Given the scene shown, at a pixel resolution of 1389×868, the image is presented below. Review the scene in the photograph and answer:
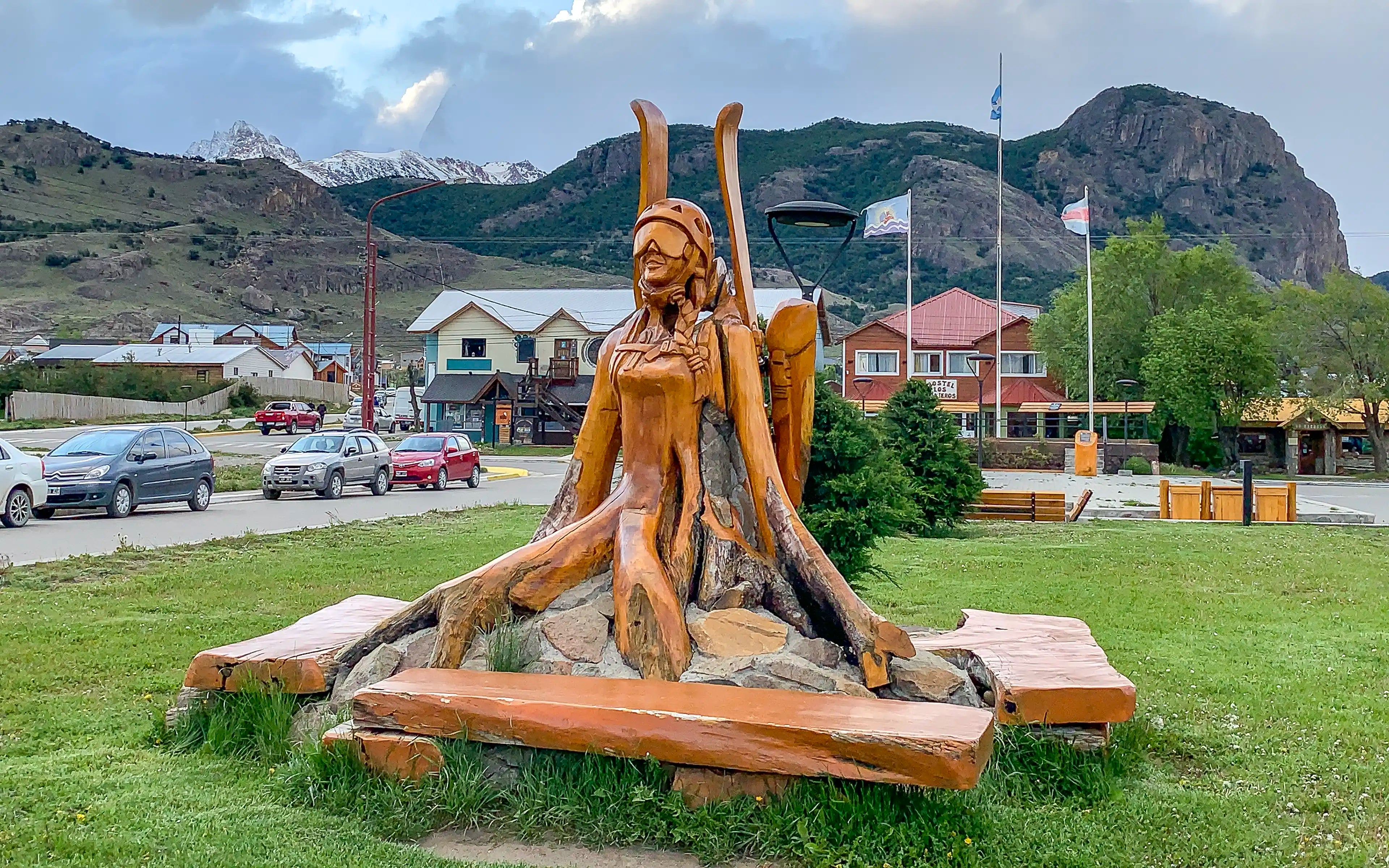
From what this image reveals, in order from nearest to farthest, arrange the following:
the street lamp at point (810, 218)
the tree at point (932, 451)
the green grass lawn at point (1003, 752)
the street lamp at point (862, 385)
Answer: the green grass lawn at point (1003, 752) < the street lamp at point (810, 218) < the tree at point (932, 451) < the street lamp at point (862, 385)

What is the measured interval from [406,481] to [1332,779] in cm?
Answer: 2330

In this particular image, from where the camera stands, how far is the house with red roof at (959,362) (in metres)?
51.0

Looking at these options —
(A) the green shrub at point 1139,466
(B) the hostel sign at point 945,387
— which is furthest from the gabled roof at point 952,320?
(A) the green shrub at point 1139,466

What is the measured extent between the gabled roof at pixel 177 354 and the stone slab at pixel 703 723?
6668 centimetres

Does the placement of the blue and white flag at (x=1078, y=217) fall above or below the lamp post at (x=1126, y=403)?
above

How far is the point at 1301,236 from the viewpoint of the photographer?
13362 centimetres

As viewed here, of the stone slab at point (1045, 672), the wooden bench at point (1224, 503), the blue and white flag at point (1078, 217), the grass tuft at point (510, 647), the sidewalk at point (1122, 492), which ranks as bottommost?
the sidewalk at point (1122, 492)

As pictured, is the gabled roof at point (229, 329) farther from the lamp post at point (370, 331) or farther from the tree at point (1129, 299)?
the tree at point (1129, 299)

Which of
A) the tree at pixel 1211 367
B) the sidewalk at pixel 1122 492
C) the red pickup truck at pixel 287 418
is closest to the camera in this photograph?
the sidewalk at pixel 1122 492

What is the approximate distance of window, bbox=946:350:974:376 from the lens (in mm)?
52812

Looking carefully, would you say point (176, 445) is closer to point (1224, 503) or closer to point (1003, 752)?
point (1003, 752)

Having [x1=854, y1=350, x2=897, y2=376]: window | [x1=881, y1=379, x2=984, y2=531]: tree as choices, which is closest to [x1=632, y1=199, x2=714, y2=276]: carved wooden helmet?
[x1=881, y1=379, x2=984, y2=531]: tree

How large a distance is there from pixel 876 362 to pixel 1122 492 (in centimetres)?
2494

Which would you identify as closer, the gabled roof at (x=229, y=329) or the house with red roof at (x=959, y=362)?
the house with red roof at (x=959, y=362)
